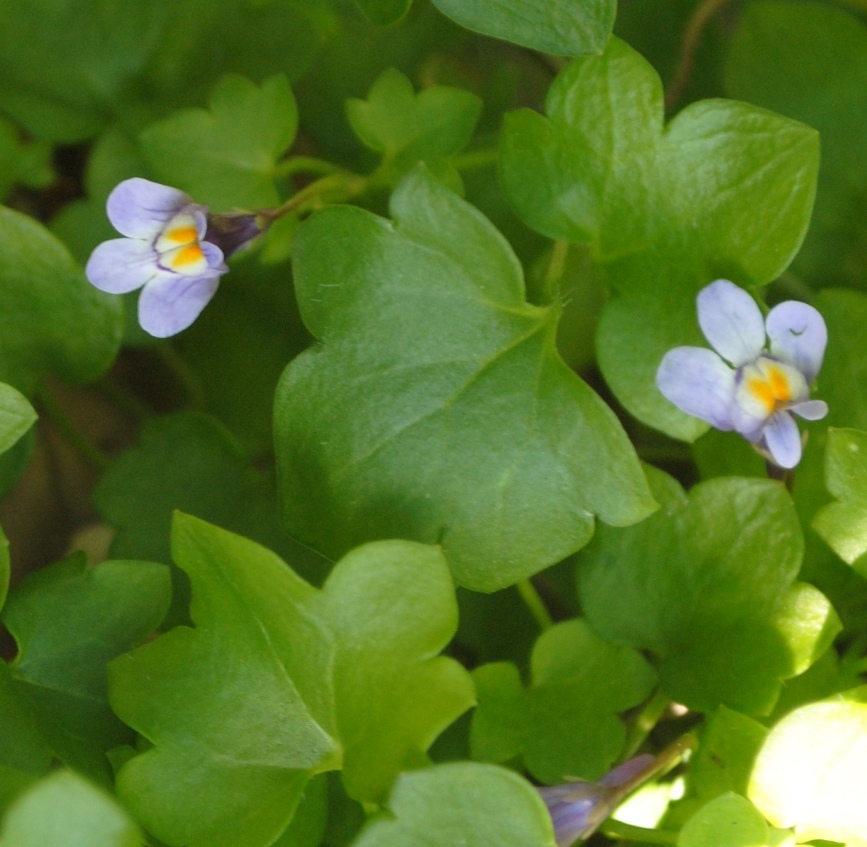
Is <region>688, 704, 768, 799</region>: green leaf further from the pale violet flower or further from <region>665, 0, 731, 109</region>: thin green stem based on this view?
<region>665, 0, 731, 109</region>: thin green stem

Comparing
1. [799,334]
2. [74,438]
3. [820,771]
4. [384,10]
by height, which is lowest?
[74,438]

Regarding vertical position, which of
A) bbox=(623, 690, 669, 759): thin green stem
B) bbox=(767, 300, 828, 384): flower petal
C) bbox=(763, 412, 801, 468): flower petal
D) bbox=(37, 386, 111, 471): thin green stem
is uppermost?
bbox=(767, 300, 828, 384): flower petal

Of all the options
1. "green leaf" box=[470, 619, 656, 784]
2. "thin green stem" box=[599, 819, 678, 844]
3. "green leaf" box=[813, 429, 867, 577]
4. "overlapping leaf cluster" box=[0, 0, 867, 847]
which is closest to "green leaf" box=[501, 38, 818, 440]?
"overlapping leaf cluster" box=[0, 0, 867, 847]

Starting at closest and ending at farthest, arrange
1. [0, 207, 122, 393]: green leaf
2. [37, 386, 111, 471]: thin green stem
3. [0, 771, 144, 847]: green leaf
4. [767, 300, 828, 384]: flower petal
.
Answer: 1. [0, 771, 144, 847]: green leaf
2. [767, 300, 828, 384]: flower petal
3. [0, 207, 122, 393]: green leaf
4. [37, 386, 111, 471]: thin green stem

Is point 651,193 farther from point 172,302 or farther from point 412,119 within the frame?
point 172,302

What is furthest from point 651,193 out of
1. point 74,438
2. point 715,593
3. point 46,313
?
point 74,438

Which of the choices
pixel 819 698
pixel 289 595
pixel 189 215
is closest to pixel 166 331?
pixel 189 215

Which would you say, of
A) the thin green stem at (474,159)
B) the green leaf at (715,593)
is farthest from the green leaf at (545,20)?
the green leaf at (715,593)

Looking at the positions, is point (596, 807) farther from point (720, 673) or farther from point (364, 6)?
point (364, 6)
